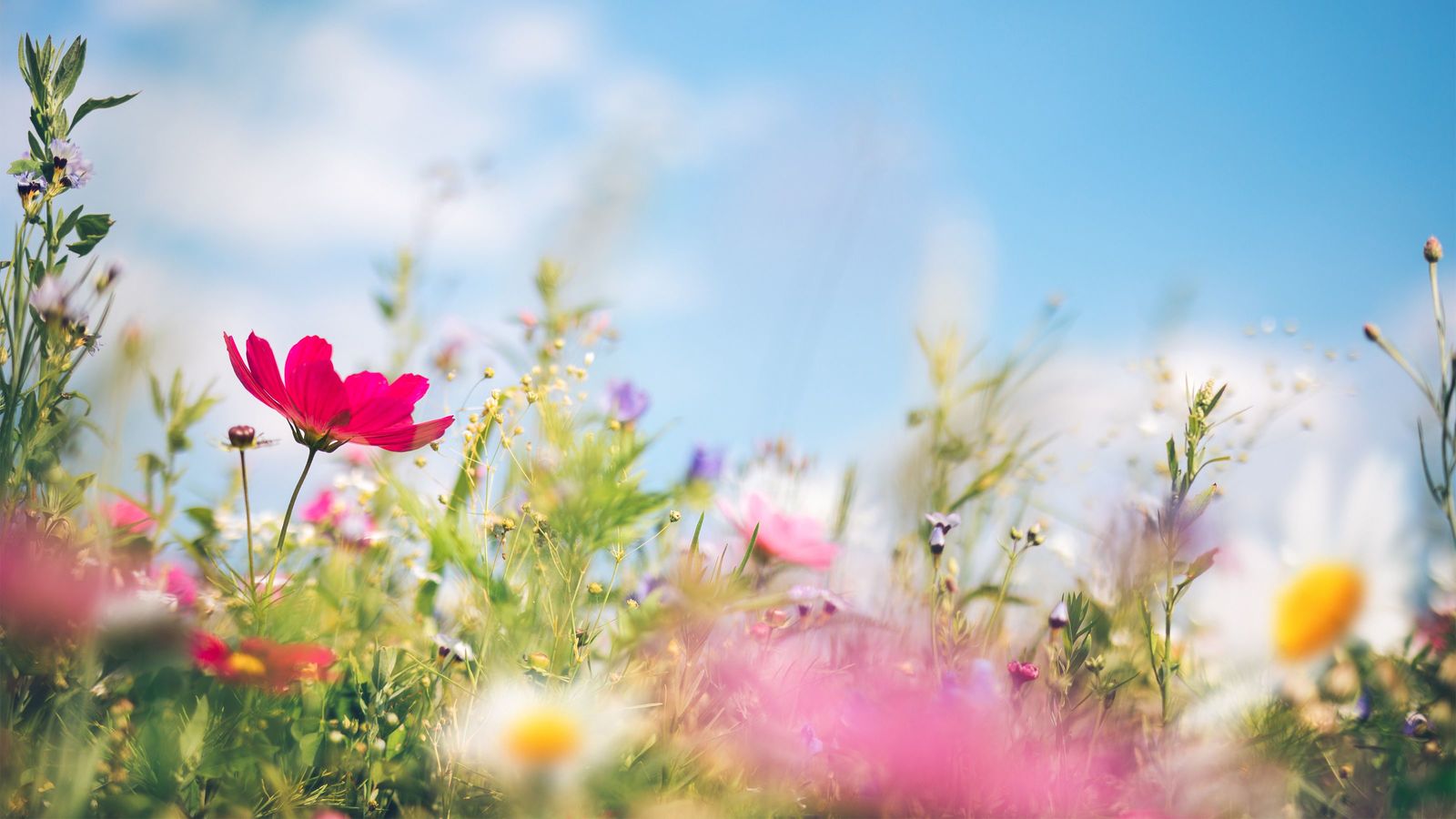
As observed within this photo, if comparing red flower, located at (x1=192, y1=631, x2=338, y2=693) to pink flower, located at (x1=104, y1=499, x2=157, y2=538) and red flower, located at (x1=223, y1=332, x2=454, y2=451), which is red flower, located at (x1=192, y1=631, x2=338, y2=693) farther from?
pink flower, located at (x1=104, y1=499, x2=157, y2=538)

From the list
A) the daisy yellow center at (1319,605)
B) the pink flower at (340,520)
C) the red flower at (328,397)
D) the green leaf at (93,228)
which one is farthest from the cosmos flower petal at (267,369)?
the daisy yellow center at (1319,605)

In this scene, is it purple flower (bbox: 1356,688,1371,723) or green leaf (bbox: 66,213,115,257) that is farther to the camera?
purple flower (bbox: 1356,688,1371,723)

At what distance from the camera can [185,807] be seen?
583 millimetres

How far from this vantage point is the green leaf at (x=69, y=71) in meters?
0.59

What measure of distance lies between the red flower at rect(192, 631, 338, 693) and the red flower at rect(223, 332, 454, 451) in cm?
15

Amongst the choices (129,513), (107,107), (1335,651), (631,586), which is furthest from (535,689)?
(1335,651)

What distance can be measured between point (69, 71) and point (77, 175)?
7 cm

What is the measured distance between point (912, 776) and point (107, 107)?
69 cm

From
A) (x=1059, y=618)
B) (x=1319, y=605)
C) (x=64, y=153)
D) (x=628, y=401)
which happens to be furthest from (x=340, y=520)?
(x=1319, y=605)

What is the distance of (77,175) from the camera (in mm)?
602

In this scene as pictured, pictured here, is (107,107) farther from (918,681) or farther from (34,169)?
(918,681)

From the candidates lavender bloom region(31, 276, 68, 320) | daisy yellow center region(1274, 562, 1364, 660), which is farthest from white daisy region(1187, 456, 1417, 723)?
lavender bloom region(31, 276, 68, 320)

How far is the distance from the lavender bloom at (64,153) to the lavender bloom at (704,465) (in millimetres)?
694

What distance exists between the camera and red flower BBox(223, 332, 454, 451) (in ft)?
2.00
